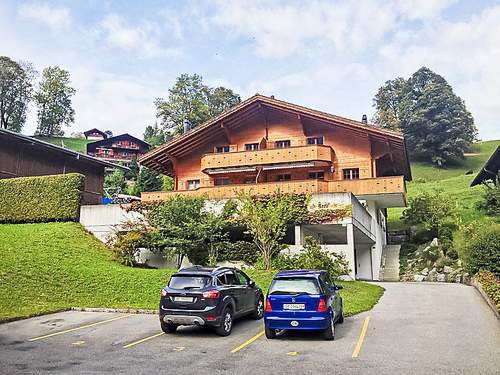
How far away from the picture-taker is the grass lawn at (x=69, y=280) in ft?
51.4

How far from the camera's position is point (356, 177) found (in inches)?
1192

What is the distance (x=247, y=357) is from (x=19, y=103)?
8917 cm

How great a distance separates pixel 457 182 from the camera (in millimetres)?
57969

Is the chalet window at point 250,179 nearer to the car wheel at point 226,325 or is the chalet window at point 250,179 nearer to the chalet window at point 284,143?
the chalet window at point 284,143

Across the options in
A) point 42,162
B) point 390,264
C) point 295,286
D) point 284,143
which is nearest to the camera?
point 295,286

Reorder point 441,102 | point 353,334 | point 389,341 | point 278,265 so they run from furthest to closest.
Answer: point 441,102 → point 278,265 → point 353,334 → point 389,341

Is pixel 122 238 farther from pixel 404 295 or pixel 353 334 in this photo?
pixel 353 334

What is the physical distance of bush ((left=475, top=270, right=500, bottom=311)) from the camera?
1398 cm

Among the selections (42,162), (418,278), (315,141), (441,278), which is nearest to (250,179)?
(315,141)

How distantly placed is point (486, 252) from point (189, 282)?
559 inches

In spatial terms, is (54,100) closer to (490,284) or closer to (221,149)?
(221,149)

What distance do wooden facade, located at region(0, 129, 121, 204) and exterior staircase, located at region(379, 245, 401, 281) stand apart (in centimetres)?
2041

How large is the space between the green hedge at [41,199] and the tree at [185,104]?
125ft

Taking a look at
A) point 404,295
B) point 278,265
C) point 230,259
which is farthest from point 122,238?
point 404,295
